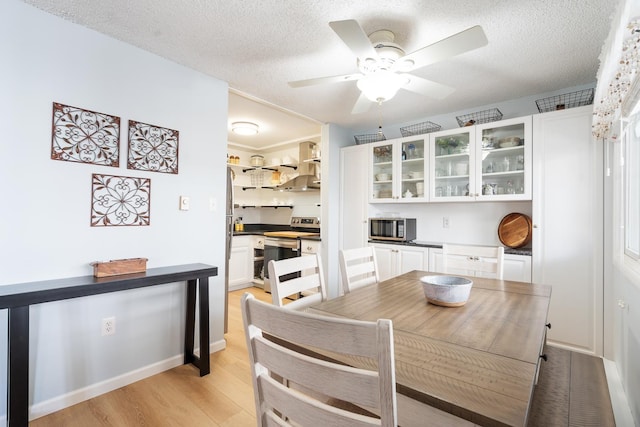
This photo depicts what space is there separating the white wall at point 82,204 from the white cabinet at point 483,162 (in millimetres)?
2492

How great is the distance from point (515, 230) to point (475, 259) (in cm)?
108

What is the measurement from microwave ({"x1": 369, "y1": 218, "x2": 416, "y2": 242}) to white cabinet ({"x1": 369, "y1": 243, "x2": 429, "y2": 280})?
Answer: 0.38 feet

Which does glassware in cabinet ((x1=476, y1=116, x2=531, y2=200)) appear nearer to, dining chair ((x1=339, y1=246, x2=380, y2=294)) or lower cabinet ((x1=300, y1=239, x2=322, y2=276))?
dining chair ((x1=339, y1=246, x2=380, y2=294))

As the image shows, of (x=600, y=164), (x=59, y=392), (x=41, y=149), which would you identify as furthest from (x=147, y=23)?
(x=600, y=164)

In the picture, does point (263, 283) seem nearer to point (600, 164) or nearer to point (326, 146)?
point (326, 146)

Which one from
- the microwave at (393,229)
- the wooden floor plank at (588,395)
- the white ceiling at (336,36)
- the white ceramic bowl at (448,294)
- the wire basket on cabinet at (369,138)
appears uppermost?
the white ceiling at (336,36)

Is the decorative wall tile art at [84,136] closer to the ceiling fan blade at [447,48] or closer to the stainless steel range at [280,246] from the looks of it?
the ceiling fan blade at [447,48]

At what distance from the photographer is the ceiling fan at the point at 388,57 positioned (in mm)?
1419

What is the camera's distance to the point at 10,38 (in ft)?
5.47

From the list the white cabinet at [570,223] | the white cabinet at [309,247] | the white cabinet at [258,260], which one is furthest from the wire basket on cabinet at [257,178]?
the white cabinet at [570,223]

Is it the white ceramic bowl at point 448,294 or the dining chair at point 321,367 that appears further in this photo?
the white ceramic bowl at point 448,294

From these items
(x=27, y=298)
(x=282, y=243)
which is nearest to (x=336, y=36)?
(x=27, y=298)

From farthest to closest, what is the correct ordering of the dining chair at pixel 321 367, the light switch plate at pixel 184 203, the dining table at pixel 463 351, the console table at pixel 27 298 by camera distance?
the light switch plate at pixel 184 203 < the console table at pixel 27 298 < the dining table at pixel 463 351 < the dining chair at pixel 321 367

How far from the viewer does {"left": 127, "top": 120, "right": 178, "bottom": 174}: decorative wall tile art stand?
211cm
